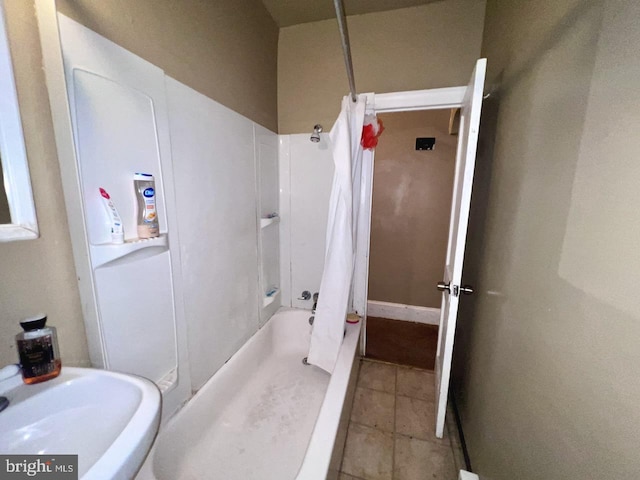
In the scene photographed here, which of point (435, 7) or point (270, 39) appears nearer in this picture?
point (435, 7)

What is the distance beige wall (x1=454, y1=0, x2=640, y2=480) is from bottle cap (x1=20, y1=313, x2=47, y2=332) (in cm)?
125

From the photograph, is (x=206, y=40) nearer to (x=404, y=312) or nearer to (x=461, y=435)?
(x=461, y=435)

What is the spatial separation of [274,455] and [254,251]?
112cm

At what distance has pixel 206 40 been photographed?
1.17 metres

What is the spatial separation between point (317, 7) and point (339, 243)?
1.56 m

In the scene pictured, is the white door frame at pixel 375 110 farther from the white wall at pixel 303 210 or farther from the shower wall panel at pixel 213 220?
the shower wall panel at pixel 213 220

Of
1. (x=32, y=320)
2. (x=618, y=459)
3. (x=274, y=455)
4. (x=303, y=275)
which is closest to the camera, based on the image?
(x=618, y=459)

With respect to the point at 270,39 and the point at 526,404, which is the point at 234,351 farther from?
the point at 270,39

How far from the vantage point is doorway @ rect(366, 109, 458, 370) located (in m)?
2.33

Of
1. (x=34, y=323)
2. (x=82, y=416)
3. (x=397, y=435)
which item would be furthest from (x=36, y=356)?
(x=397, y=435)

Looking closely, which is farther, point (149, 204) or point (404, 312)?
point (404, 312)

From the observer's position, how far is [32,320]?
61 cm

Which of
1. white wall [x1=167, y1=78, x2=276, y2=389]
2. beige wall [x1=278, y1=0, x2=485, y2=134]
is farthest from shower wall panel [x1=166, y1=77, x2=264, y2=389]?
beige wall [x1=278, y1=0, x2=485, y2=134]

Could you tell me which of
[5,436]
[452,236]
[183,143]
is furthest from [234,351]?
[452,236]
